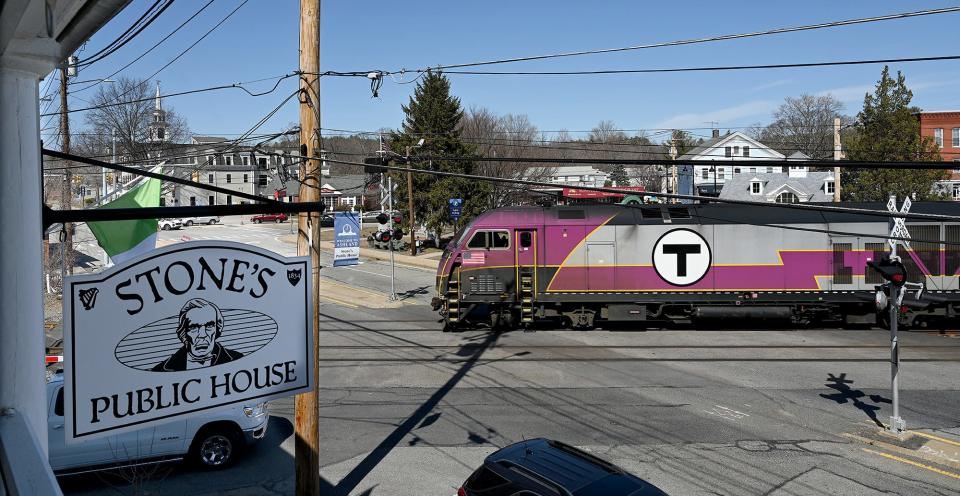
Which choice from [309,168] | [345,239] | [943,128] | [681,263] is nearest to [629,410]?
[681,263]

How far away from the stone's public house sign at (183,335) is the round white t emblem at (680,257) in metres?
18.9

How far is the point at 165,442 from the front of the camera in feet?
38.5

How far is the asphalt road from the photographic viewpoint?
38.3ft

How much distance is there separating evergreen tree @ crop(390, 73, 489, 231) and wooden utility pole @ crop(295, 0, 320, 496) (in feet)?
123

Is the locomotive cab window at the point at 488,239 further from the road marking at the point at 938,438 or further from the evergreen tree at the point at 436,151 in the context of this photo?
the evergreen tree at the point at 436,151

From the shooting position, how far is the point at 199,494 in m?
→ 11.2

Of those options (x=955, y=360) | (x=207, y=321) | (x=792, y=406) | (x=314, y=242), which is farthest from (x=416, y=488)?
(x=955, y=360)

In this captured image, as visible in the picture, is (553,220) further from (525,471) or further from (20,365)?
(20,365)

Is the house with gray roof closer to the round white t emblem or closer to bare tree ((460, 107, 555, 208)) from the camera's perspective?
bare tree ((460, 107, 555, 208))

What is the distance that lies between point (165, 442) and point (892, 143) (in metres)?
39.1

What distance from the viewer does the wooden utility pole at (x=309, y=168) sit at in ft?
29.0

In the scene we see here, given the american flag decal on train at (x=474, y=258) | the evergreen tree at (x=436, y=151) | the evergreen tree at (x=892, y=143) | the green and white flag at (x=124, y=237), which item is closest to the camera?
the green and white flag at (x=124, y=237)

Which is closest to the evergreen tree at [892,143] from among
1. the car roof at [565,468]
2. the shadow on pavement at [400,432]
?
the shadow on pavement at [400,432]

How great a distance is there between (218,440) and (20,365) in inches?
379
